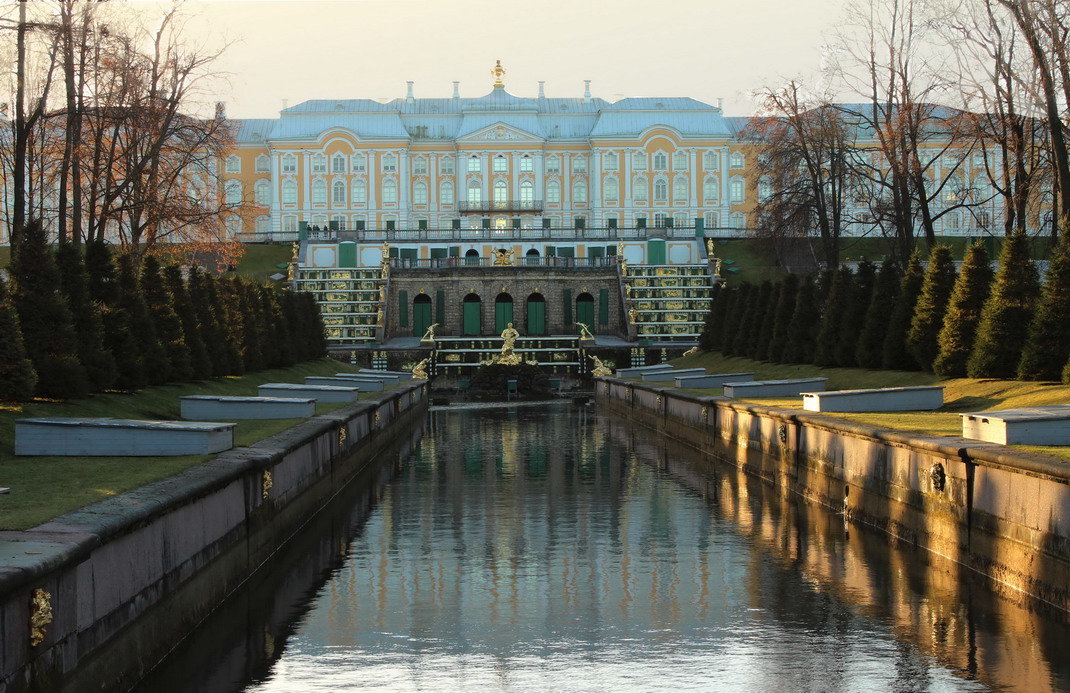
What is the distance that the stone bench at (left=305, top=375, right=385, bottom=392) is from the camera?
111 feet

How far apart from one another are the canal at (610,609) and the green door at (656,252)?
64.5 meters

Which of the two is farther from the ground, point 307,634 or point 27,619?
point 27,619

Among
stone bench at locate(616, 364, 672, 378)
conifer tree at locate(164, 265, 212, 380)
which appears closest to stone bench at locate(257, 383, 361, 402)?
conifer tree at locate(164, 265, 212, 380)

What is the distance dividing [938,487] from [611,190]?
9407cm

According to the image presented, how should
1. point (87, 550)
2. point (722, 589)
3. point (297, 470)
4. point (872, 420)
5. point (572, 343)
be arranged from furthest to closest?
point (572, 343)
point (872, 420)
point (297, 470)
point (722, 589)
point (87, 550)

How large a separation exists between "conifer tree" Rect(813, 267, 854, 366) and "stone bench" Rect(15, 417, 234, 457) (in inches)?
869

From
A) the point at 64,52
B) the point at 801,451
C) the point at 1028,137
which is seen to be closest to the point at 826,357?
the point at 1028,137

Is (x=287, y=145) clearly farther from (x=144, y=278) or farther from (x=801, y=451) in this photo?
(x=801, y=451)

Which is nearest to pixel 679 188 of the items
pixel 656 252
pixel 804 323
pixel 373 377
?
pixel 656 252

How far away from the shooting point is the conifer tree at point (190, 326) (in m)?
27.9

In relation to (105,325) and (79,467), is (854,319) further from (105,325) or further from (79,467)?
(79,467)

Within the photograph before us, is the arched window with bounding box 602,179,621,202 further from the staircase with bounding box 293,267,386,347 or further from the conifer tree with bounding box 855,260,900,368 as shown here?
the conifer tree with bounding box 855,260,900,368

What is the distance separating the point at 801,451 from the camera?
19328 mm

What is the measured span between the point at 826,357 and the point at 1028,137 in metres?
8.60
